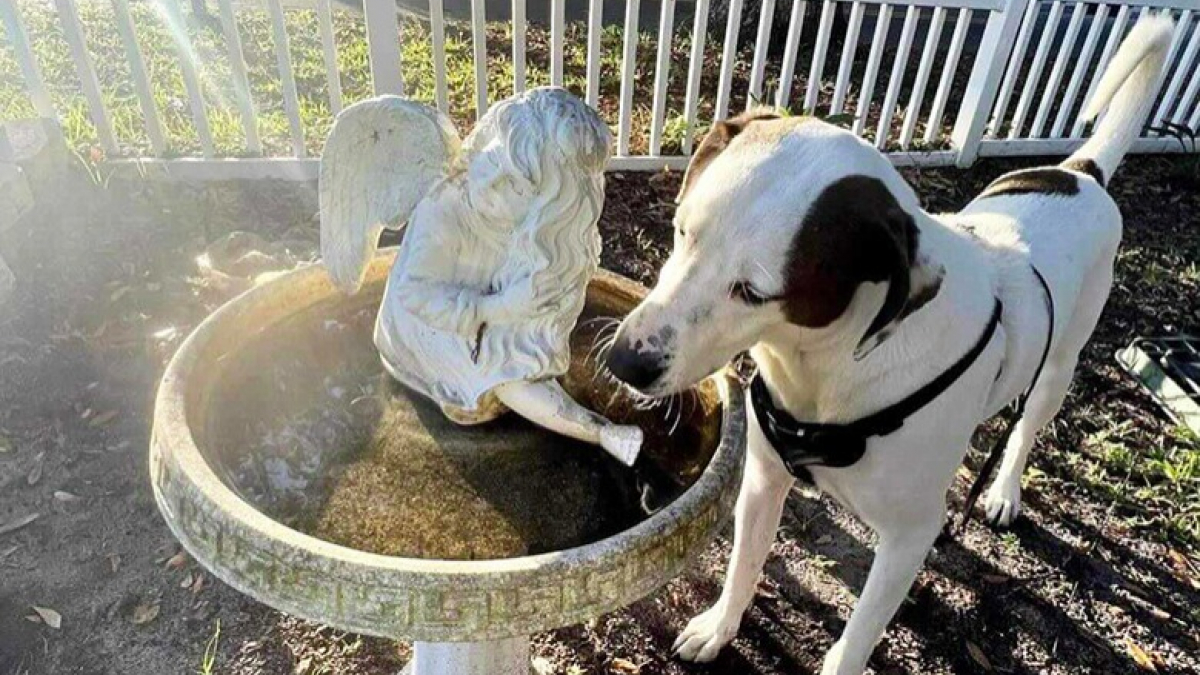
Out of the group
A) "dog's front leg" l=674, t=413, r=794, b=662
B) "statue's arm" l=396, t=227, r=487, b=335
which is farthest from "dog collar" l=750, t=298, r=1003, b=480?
"statue's arm" l=396, t=227, r=487, b=335

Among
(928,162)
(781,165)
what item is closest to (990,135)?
(928,162)

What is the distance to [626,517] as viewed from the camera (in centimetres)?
191

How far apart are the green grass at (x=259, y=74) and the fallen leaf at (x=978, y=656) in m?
3.19

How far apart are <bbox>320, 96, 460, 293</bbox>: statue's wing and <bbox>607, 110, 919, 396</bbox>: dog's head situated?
0.50 meters

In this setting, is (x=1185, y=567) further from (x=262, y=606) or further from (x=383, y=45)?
(x=383, y=45)

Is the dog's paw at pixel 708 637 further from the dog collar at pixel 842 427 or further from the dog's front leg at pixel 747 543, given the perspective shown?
the dog collar at pixel 842 427

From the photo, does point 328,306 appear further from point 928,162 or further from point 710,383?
point 928,162

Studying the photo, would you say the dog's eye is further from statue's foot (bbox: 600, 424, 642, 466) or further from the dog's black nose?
statue's foot (bbox: 600, 424, 642, 466)

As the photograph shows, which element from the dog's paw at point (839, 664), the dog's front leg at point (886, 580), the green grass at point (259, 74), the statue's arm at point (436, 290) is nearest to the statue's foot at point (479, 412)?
the statue's arm at point (436, 290)

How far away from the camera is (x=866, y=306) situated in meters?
1.84

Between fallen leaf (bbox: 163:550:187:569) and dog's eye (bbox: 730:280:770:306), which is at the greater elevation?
dog's eye (bbox: 730:280:770:306)

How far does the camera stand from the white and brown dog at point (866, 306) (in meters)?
1.70

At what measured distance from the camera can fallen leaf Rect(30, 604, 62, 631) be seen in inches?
115

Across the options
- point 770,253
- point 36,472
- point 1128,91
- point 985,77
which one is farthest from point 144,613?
point 985,77
